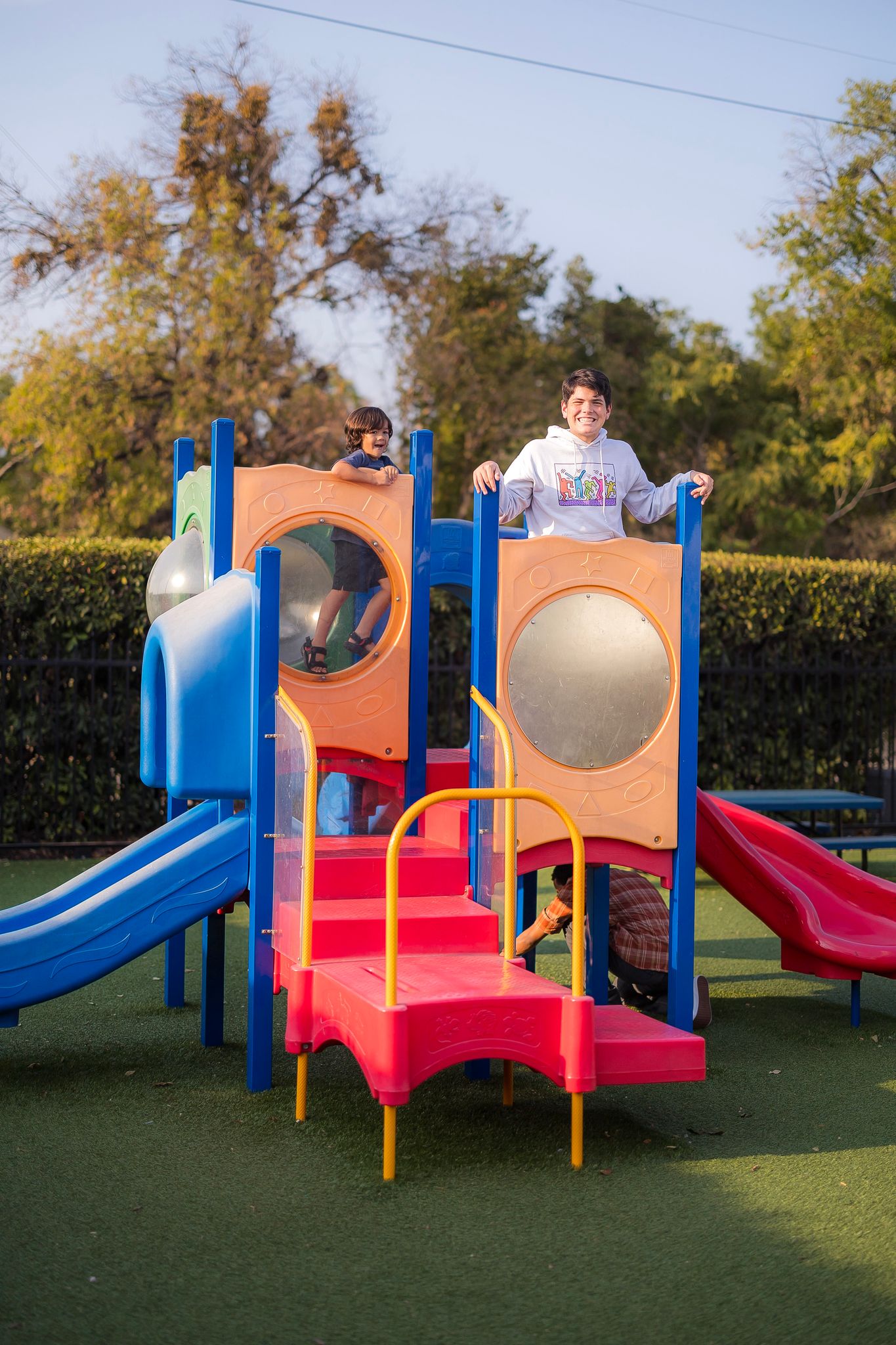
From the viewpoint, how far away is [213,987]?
16.7 ft

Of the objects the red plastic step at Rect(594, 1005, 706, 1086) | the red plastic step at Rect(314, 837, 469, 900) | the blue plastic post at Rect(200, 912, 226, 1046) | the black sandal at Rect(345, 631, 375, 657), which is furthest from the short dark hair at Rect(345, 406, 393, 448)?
the red plastic step at Rect(594, 1005, 706, 1086)

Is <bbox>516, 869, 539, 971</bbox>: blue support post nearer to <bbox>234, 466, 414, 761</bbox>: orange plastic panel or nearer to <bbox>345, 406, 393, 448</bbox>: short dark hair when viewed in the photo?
<bbox>234, 466, 414, 761</bbox>: orange plastic panel

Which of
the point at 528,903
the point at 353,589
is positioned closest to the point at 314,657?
the point at 353,589

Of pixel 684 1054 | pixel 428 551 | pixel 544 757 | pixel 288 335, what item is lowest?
pixel 684 1054

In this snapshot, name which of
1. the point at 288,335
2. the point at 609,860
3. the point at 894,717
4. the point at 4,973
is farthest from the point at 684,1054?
the point at 288,335

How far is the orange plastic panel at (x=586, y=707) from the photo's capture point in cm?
480

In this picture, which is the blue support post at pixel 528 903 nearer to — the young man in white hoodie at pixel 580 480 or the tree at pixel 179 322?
the young man in white hoodie at pixel 580 480

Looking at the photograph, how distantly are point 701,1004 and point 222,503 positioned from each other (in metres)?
2.85

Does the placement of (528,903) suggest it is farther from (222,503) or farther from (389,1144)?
(222,503)

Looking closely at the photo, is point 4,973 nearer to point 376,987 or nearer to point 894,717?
point 376,987

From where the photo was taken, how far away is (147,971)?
6.50 meters

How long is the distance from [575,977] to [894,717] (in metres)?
8.32

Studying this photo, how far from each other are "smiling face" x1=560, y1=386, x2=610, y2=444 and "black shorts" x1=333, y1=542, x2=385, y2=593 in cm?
104

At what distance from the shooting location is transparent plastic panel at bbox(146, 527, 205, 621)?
5840 mm
